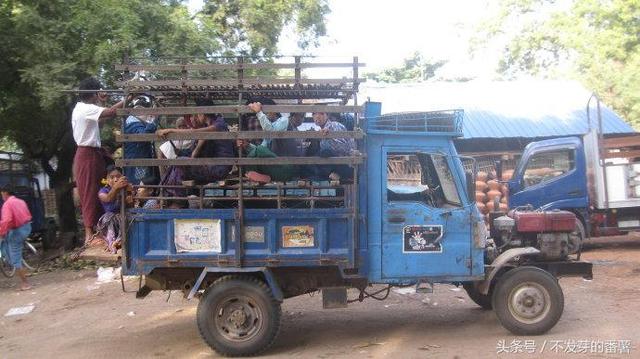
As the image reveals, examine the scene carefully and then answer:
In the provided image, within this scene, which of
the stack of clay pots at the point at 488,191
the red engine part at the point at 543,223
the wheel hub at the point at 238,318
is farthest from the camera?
the stack of clay pots at the point at 488,191

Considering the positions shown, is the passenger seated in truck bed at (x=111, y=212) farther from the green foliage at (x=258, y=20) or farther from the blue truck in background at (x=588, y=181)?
the green foliage at (x=258, y=20)

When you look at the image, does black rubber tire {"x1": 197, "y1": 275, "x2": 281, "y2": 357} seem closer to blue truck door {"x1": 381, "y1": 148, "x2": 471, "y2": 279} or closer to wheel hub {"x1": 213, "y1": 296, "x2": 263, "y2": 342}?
wheel hub {"x1": 213, "y1": 296, "x2": 263, "y2": 342}

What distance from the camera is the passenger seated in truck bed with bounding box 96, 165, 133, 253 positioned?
5.32m

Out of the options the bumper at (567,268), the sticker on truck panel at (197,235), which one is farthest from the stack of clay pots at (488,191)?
the sticker on truck panel at (197,235)

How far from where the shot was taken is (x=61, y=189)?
13.5 metres

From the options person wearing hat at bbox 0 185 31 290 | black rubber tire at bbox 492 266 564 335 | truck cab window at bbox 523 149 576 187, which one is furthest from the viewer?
truck cab window at bbox 523 149 576 187

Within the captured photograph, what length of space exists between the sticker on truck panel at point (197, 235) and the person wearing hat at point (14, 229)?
232 inches

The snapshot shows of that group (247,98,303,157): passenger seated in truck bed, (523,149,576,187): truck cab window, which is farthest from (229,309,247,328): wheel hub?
(523,149,576,187): truck cab window

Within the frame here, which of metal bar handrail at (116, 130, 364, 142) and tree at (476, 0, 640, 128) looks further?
tree at (476, 0, 640, 128)

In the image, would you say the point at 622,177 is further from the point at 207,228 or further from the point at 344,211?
the point at 207,228

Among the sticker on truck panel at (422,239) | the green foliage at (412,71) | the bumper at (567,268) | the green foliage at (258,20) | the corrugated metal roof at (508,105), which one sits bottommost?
the bumper at (567,268)

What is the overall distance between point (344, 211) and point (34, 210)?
11.3 meters

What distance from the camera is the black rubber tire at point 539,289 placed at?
219 inches

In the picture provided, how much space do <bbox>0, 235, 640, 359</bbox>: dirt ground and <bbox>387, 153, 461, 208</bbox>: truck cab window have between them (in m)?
1.45
